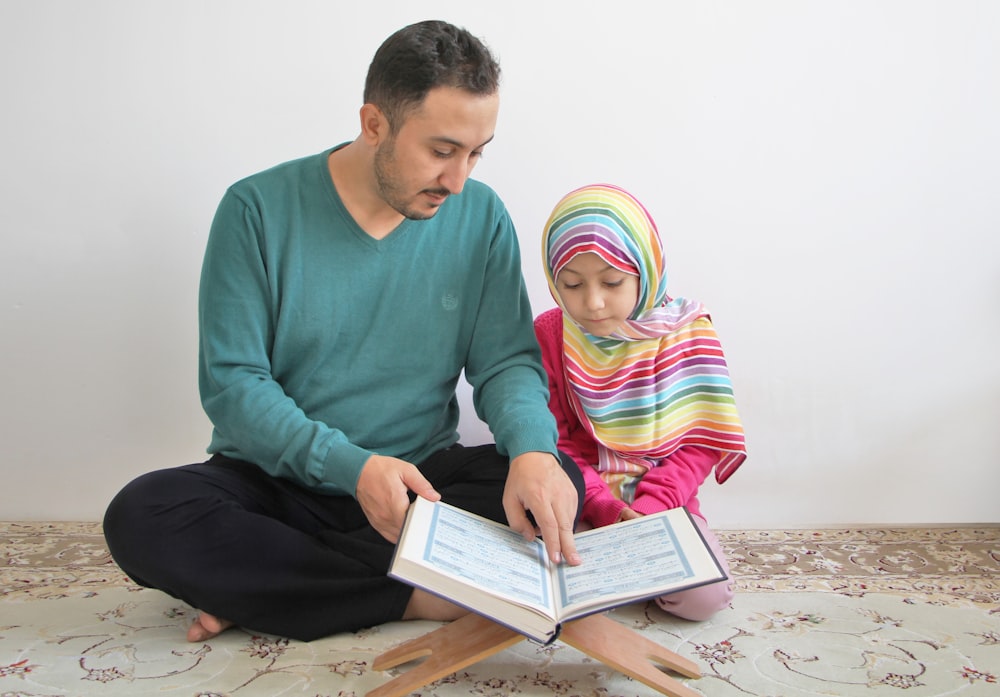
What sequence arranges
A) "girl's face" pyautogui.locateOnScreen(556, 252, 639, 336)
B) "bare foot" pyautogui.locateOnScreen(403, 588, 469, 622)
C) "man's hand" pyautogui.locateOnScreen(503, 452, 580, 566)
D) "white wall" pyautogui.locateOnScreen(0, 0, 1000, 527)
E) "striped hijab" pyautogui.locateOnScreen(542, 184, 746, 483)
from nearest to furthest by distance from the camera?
"man's hand" pyautogui.locateOnScreen(503, 452, 580, 566), "bare foot" pyautogui.locateOnScreen(403, 588, 469, 622), "girl's face" pyautogui.locateOnScreen(556, 252, 639, 336), "striped hijab" pyautogui.locateOnScreen(542, 184, 746, 483), "white wall" pyautogui.locateOnScreen(0, 0, 1000, 527)

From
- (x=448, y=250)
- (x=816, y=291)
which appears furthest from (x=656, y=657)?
(x=816, y=291)

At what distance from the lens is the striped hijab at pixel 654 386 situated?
1.66 m

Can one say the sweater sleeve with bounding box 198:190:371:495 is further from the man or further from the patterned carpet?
the patterned carpet

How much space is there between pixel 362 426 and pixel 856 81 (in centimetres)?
123

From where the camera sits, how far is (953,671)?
4.18 feet

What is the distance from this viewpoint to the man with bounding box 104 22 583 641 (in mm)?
1308

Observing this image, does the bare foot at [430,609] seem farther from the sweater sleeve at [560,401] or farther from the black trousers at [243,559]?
the sweater sleeve at [560,401]

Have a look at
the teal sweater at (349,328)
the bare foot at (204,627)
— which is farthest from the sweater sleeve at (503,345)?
the bare foot at (204,627)

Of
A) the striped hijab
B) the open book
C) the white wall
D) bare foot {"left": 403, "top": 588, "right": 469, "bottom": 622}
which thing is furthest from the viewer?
the white wall

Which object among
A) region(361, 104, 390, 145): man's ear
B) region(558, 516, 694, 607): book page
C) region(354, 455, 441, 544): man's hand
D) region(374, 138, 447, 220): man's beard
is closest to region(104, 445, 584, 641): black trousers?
region(354, 455, 441, 544): man's hand

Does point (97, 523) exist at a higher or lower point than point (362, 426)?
lower

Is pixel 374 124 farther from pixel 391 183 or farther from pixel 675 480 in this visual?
pixel 675 480

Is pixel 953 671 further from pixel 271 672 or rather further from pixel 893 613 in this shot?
pixel 271 672

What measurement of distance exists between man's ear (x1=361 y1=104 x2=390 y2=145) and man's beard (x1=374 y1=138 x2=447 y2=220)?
0.05 feet
